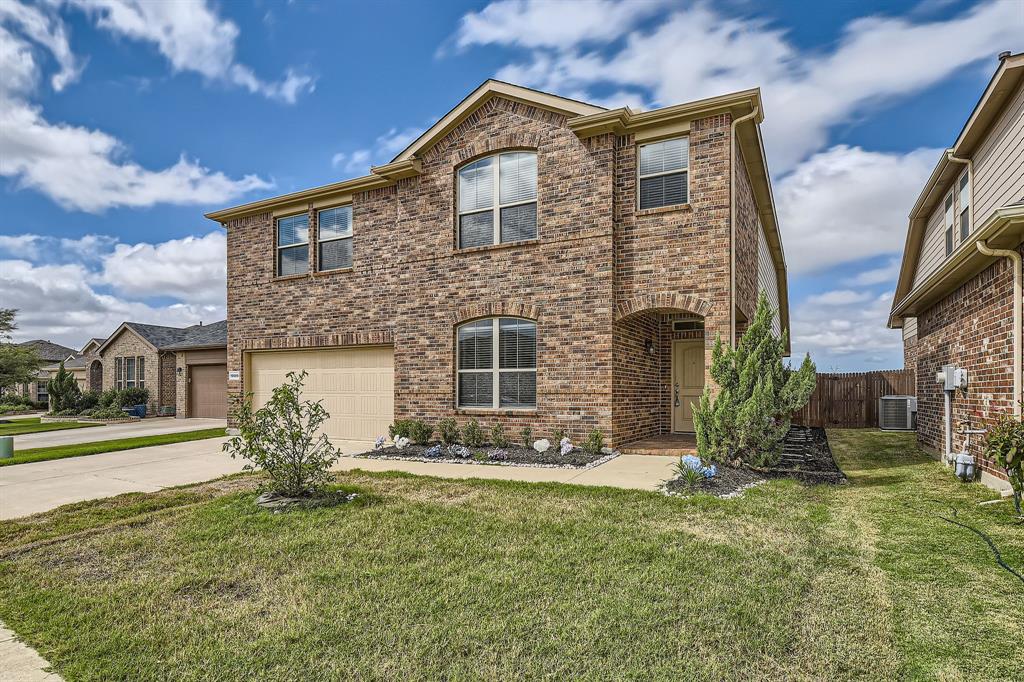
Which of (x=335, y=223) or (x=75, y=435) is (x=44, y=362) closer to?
(x=75, y=435)

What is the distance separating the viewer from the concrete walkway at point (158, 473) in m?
7.05

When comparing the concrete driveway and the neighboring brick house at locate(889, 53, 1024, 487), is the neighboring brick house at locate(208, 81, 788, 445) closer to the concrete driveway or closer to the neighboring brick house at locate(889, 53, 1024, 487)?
the neighboring brick house at locate(889, 53, 1024, 487)

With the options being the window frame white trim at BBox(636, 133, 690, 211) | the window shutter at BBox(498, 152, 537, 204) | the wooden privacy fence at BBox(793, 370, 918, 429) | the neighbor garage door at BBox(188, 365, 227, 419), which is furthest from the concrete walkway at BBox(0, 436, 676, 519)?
the neighbor garage door at BBox(188, 365, 227, 419)

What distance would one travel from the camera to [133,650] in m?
2.93

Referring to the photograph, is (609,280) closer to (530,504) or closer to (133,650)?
(530,504)

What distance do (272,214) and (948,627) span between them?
48.1ft

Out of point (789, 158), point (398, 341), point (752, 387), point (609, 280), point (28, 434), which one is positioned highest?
point (789, 158)

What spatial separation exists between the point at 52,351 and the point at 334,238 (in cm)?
4497

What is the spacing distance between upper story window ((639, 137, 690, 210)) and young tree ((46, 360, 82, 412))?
2633cm

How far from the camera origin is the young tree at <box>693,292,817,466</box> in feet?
24.3

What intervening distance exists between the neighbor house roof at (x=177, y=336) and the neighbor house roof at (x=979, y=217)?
841 inches

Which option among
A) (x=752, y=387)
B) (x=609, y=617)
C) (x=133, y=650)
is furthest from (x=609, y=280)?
(x=133, y=650)

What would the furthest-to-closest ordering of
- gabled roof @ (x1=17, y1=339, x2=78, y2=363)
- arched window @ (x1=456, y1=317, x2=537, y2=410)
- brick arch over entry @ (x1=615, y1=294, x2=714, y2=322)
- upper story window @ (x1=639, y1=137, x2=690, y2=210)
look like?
1. gabled roof @ (x1=17, y1=339, x2=78, y2=363)
2. arched window @ (x1=456, y1=317, x2=537, y2=410)
3. upper story window @ (x1=639, y1=137, x2=690, y2=210)
4. brick arch over entry @ (x1=615, y1=294, x2=714, y2=322)

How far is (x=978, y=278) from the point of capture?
7352 mm
